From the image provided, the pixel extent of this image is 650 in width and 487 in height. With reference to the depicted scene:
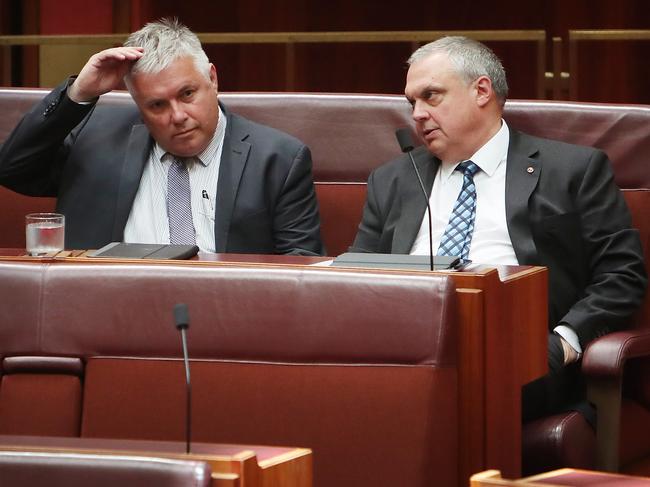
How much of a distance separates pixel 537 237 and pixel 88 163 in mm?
903

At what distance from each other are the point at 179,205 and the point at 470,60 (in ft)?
2.08

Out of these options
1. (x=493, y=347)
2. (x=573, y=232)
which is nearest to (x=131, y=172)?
(x=573, y=232)

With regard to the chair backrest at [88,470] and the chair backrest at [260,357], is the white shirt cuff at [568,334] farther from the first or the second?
the chair backrest at [88,470]

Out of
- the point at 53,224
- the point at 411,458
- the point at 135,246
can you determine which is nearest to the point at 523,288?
the point at 411,458

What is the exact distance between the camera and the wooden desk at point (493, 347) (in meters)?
1.54

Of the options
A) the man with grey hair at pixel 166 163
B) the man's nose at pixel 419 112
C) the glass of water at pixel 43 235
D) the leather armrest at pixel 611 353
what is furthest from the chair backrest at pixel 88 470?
the man's nose at pixel 419 112

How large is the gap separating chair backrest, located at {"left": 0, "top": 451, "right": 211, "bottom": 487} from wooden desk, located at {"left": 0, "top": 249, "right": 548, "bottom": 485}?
55cm

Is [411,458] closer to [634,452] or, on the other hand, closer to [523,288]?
[523,288]

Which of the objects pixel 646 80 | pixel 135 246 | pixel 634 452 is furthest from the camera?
pixel 646 80

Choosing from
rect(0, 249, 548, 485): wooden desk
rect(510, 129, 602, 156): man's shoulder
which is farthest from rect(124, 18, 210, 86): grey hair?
rect(0, 249, 548, 485): wooden desk

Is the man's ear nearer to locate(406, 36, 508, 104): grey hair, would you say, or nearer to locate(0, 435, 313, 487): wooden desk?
locate(406, 36, 508, 104): grey hair

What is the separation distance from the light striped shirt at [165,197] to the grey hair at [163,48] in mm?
149

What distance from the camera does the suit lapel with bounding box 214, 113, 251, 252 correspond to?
7.80ft

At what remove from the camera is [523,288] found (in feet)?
5.43
